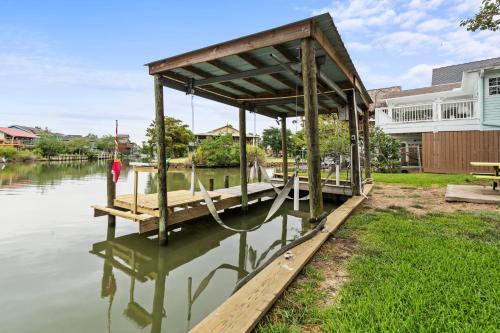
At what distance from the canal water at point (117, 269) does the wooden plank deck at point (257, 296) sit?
0.93 metres

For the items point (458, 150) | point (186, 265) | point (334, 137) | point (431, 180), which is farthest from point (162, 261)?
point (334, 137)

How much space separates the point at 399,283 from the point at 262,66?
4194 millimetres

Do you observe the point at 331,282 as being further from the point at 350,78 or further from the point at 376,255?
the point at 350,78

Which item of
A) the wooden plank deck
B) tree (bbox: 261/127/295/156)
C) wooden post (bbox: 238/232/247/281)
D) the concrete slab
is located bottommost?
wooden post (bbox: 238/232/247/281)

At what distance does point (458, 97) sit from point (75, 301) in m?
21.1

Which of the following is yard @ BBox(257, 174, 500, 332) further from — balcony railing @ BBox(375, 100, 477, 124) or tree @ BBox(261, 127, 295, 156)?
tree @ BBox(261, 127, 295, 156)

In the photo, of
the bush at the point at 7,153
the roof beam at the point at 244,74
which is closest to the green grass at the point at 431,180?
the roof beam at the point at 244,74

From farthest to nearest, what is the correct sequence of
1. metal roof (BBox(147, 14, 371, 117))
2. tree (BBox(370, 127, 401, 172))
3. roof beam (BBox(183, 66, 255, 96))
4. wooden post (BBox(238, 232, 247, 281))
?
tree (BBox(370, 127, 401, 172)), roof beam (BBox(183, 66, 255, 96)), wooden post (BBox(238, 232, 247, 281)), metal roof (BBox(147, 14, 371, 117))

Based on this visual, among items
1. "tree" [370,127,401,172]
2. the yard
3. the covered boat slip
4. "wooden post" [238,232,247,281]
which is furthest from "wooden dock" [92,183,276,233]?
"tree" [370,127,401,172]

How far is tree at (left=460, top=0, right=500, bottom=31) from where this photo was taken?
9.88m

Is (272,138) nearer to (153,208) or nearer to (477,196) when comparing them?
(477,196)

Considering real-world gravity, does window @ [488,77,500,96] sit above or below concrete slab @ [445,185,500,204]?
above

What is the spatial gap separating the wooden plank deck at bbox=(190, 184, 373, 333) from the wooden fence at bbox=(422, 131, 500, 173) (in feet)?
46.2

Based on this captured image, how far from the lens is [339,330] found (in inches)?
64.4
